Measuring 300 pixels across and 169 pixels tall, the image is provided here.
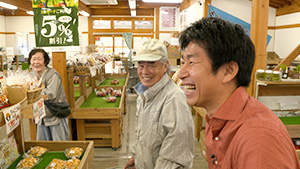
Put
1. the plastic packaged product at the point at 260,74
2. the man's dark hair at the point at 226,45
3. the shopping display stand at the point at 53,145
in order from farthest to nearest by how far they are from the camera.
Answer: the plastic packaged product at the point at 260,74 → the shopping display stand at the point at 53,145 → the man's dark hair at the point at 226,45

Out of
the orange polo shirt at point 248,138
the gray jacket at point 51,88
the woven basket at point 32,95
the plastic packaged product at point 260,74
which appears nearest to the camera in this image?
the orange polo shirt at point 248,138

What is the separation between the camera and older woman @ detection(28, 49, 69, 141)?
116 inches

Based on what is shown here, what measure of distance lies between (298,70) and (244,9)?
126 inches

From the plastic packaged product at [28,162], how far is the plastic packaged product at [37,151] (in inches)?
2.6

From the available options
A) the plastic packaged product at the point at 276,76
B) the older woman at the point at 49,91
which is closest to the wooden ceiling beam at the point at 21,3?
the older woman at the point at 49,91

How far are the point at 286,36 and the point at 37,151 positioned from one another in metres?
9.58

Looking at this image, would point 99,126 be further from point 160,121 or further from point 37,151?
point 160,121

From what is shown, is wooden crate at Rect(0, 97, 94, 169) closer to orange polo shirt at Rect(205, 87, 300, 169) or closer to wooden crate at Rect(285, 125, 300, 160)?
orange polo shirt at Rect(205, 87, 300, 169)

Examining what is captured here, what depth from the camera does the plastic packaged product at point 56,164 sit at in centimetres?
197

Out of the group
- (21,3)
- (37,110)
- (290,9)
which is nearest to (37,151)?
(37,110)

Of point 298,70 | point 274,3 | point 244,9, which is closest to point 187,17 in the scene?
point 244,9

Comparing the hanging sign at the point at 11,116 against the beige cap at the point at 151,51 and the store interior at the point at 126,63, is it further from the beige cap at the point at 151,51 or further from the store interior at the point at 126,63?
the beige cap at the point at 151,51

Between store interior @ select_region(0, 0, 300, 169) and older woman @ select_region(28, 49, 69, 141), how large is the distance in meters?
0.19

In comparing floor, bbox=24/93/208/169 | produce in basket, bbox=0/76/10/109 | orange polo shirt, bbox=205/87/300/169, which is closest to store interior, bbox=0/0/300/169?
floor, bbox=24/93/208/169
